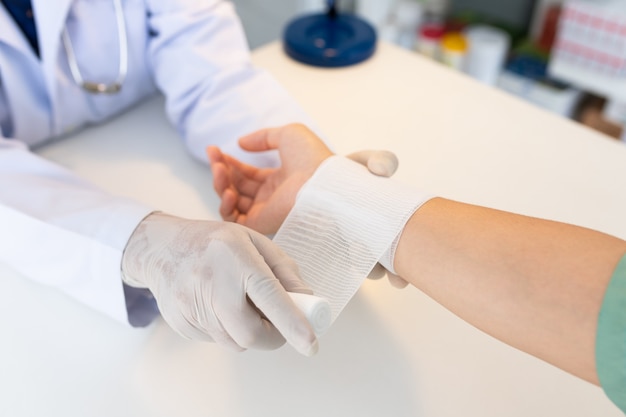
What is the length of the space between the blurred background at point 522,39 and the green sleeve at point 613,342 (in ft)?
2.96

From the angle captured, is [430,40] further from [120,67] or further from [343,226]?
[343,226]

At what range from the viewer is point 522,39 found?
5.10ft

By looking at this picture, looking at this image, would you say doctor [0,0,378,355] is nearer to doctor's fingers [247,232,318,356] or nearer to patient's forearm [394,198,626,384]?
doctor's fingers [247,232,318,356]

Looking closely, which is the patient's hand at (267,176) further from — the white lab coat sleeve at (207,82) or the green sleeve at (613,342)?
the green sleeve at (613,342)

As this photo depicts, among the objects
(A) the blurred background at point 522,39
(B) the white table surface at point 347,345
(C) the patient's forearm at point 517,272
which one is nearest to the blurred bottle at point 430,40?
(A) the blurred background at point 522,39

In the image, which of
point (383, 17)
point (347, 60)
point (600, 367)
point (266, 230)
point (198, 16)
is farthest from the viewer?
point (383, 17)

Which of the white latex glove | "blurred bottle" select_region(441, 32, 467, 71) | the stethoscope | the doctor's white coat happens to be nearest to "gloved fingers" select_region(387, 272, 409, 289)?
the white latex glove

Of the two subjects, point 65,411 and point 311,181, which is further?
point 311,181

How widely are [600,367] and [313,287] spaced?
0.24 metres

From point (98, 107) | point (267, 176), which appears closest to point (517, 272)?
point (267, 176)

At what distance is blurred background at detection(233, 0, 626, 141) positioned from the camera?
1201mm

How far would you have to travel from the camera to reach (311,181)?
62 centimetres

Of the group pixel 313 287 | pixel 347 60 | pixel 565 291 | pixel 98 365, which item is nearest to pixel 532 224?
pixel 565 291

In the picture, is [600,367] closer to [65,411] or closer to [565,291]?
[565,291]
